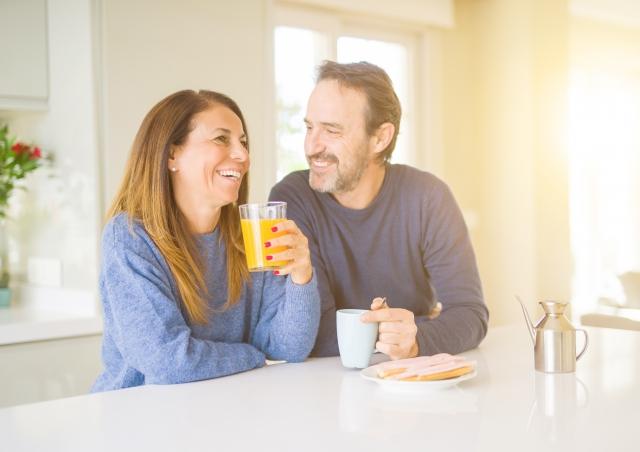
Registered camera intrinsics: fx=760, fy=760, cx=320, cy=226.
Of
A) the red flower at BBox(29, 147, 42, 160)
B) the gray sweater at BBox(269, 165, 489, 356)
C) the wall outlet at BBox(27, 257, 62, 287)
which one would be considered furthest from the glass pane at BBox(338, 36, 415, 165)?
the gray sweater at BBox(269, 165, 489, 356)

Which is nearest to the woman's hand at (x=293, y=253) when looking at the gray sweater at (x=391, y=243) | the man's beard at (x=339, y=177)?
the gray sweater at (x=391, y=243)

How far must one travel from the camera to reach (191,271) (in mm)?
1581

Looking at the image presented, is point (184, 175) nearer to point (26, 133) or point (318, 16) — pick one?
point (26, 133)

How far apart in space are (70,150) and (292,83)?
138cm

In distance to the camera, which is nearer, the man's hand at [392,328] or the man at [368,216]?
the man's hand at [392,328]

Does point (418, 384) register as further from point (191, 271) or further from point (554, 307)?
point (191, 271)

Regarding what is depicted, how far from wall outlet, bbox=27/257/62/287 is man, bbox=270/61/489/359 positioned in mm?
1471

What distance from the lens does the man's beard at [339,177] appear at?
2.01 m

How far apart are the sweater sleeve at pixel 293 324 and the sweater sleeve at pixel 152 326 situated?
9 cm

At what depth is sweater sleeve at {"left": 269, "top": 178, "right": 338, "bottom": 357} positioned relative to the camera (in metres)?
1.69

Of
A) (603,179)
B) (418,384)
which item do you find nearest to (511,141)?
(603,179)

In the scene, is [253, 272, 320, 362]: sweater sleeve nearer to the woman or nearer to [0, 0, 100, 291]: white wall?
the woman

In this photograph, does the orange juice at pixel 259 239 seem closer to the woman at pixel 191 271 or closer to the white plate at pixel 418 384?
the woman at pixel 191 271

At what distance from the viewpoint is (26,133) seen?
331cm
